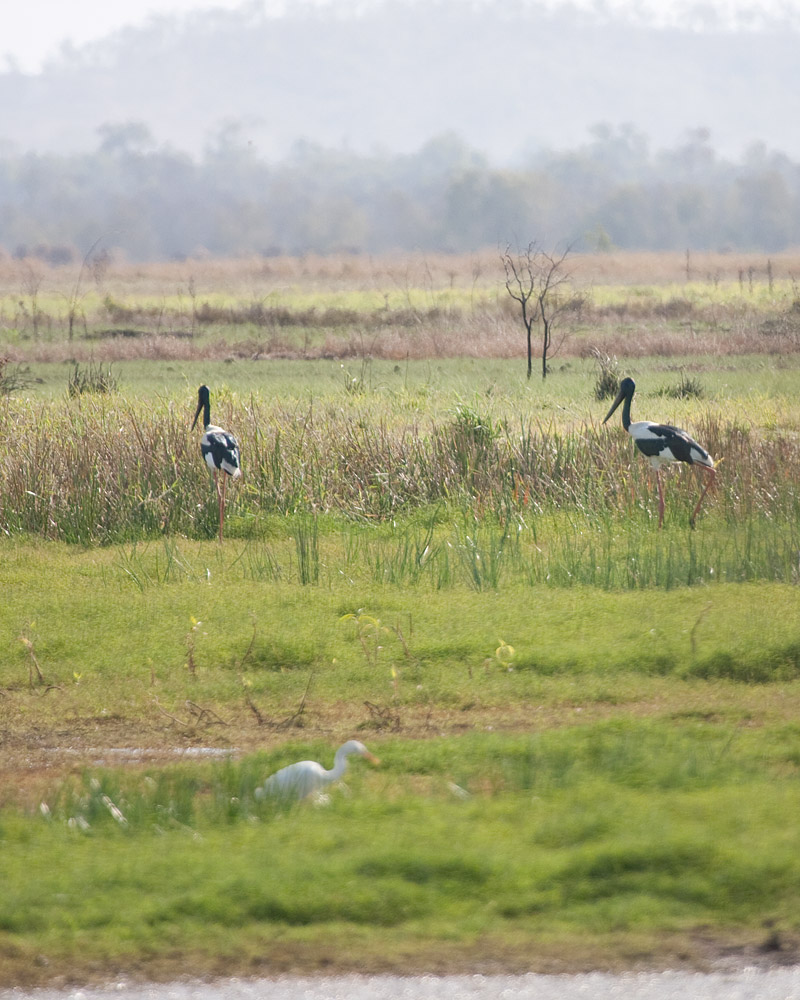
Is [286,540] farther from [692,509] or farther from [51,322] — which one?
[51,322]

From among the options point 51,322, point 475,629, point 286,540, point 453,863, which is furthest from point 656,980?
point 51,322

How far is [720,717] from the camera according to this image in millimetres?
7266

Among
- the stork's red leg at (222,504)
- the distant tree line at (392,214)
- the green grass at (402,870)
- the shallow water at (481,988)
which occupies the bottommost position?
the shallow water at (481,988)

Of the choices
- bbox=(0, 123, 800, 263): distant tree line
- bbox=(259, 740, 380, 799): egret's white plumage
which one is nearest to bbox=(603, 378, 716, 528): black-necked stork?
bbox=(259, 740, 380, 799): egret's white plumage

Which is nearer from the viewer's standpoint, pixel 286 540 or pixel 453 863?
pixel 453 863

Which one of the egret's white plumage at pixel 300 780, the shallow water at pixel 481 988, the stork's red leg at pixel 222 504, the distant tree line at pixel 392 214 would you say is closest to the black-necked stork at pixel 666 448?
the stork's red leg at pixel 222 504

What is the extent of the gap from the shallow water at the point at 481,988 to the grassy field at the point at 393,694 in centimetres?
8

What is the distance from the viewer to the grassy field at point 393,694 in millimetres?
4777

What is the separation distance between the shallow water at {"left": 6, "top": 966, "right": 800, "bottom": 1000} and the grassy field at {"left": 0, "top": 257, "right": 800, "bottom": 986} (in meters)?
0.08

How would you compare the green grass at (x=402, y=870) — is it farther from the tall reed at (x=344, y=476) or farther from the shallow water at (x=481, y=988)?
the tall reed at (x=344, y=476)

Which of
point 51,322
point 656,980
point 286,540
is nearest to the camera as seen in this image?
point 656,980

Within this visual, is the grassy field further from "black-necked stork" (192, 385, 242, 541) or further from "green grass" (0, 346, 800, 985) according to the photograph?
"black-necked stork" (192, 385, 242, 541)

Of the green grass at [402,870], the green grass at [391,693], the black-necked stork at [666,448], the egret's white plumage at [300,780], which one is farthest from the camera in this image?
the black-necked stork at [666,448]

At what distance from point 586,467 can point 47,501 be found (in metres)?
5.27
